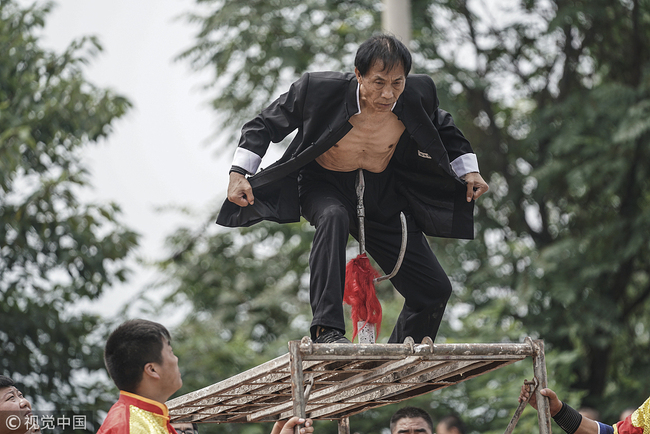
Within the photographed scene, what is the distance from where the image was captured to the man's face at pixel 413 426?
4559 millimetres

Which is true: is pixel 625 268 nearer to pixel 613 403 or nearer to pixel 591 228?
pixel 591 228

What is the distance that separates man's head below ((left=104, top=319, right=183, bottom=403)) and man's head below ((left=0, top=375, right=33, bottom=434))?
3.30 ft

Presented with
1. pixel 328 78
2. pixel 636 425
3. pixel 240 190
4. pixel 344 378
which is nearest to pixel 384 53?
pixel 328 78

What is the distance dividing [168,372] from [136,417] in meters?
0.21

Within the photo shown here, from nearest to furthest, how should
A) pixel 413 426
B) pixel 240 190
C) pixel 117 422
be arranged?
pixel 117 422, pixel 240 190, pixel 413 426

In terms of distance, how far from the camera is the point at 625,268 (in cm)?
1102

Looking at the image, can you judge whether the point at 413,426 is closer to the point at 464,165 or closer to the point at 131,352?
the point at 464,165

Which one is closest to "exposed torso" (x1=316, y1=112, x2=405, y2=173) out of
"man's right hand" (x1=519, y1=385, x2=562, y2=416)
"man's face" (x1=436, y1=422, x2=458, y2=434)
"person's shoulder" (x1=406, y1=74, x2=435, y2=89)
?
"person's shoulder" (x1=406, y1=74, x2=435, y2=89)

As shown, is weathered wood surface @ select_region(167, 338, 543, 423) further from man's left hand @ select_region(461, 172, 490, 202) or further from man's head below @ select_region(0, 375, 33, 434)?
man's left hand @ select_region(461, 172, 490, 202)

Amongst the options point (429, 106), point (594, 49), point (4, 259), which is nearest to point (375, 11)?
point (594, 49)

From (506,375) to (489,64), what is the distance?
535 centimetres

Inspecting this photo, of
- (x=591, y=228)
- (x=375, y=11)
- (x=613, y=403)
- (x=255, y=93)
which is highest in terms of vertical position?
(x=375, y=11)

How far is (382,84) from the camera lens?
3.59 metres

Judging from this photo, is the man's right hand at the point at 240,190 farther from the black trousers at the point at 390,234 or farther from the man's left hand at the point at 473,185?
the man's left hand at the point at 473,185
